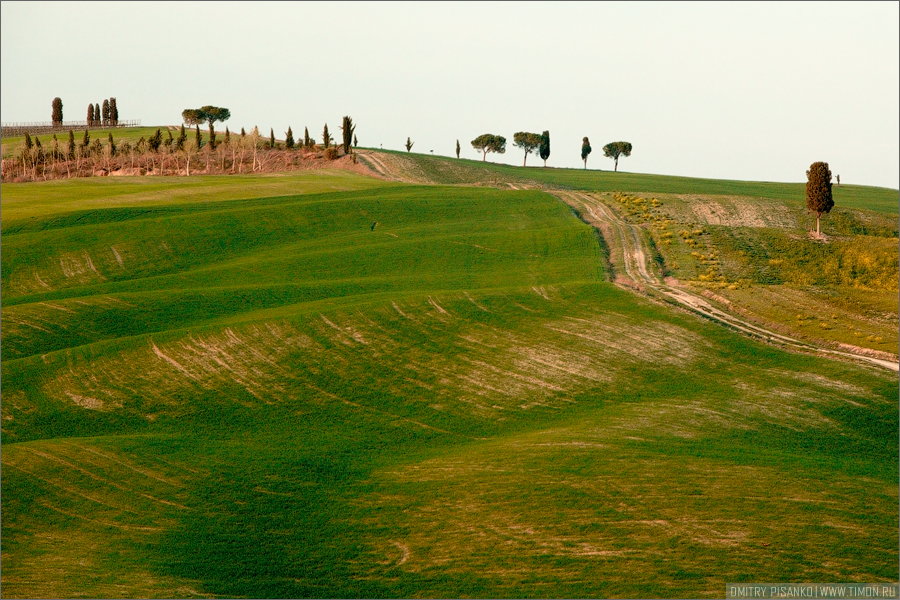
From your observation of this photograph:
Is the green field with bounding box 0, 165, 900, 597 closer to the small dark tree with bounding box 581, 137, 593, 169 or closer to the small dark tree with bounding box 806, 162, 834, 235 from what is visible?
the small dark tree with bounding box 806, 162, 834, 235

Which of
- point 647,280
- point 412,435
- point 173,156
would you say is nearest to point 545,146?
point 173,156

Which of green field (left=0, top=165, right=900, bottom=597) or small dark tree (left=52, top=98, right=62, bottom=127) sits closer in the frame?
green field (left=0, top=165, right=900, bottom=597)

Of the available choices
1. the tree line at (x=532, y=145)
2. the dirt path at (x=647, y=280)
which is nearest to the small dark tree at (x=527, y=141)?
the tree line at (x=532, y=145)

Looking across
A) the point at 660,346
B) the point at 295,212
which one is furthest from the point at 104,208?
the point at 660,346

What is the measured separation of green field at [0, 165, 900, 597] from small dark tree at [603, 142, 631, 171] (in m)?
105

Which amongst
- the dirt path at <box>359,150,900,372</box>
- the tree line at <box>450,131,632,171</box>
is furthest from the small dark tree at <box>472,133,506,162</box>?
the dirt path at <box>359,150,900,372</box>

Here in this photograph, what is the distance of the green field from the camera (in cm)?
3734

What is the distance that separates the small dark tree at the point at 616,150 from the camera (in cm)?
18362

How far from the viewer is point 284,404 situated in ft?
174

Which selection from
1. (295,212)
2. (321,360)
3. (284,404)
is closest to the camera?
(284,404)

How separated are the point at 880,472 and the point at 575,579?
62.6 feet

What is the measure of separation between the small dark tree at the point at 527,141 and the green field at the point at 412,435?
96.4m

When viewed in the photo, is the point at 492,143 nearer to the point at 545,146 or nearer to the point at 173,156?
the point at 545,146

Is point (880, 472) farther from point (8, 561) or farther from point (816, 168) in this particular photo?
point (816, 168)
